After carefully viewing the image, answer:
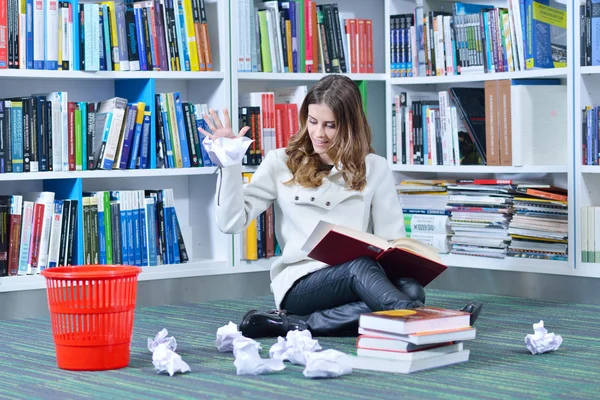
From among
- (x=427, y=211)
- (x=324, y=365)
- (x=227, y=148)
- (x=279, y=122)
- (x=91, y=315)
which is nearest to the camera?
(x=324, y=365)

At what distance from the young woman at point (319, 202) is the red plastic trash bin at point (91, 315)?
49 centimetres

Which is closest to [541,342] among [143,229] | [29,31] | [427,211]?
[427,211]

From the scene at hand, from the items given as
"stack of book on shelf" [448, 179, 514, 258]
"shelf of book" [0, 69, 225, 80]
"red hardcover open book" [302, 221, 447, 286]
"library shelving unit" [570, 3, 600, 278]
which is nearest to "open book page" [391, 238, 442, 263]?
"red hardcover open book" [302, 221, 447, 286]

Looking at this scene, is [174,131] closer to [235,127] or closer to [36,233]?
[235,127]

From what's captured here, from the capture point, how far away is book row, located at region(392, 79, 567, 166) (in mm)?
3893

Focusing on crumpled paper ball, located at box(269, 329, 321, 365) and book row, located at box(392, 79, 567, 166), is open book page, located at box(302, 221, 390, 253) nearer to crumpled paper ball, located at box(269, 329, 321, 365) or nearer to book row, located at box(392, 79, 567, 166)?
crumpled paper ball, located at box(269, 329, 321, 365)

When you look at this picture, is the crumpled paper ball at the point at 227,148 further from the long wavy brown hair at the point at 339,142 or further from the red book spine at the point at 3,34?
the red book spine at the point at 3,34

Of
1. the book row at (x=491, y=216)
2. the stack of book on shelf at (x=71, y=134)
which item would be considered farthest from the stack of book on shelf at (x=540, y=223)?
the stack of book on shelf at (x=71, y=134)

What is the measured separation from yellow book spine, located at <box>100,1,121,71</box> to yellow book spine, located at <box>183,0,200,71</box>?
0.93 feet

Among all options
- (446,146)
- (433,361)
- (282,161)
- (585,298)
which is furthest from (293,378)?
(446,146)

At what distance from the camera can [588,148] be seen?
3.71 meters

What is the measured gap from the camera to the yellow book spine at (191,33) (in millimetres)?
3865

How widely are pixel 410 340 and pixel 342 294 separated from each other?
21.6 inches

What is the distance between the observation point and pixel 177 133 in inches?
153
